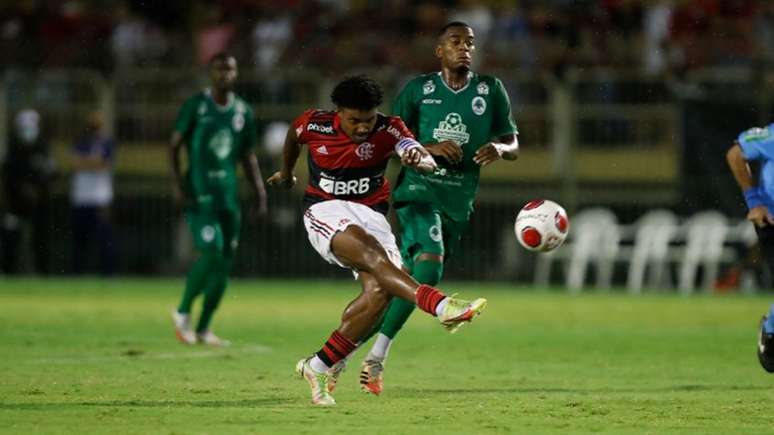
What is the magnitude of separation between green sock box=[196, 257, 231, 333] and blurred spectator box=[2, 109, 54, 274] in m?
11.2

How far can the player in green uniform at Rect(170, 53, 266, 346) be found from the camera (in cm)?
1523

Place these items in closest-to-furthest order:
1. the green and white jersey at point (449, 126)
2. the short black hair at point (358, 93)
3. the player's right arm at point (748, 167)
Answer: the short black hair at point (358, 93) → the player's right arm at point (748, 167) → the green and white jersey at point (449, 126)

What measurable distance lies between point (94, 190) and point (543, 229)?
1543cm

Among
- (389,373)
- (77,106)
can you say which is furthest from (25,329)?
(77,106)

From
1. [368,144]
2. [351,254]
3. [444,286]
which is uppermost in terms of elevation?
[368,144]

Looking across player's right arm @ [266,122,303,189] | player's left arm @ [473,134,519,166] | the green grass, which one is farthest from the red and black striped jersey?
the green grass

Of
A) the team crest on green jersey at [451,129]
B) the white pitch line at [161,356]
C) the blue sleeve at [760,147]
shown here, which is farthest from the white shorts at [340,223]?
the white pitch line at [161,356]

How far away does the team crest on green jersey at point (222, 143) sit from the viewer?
15.4 m

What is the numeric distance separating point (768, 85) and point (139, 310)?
10808 millimetres

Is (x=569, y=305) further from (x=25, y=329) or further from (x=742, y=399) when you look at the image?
(x=742, y=399)

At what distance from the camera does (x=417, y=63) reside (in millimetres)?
26391

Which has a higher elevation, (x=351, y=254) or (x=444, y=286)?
(x=351, y=254)

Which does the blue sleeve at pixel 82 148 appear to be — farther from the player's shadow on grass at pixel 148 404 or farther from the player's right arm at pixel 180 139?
the player's shadow on grass at pixel 148 404

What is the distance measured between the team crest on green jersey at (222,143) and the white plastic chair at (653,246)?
11.0m
